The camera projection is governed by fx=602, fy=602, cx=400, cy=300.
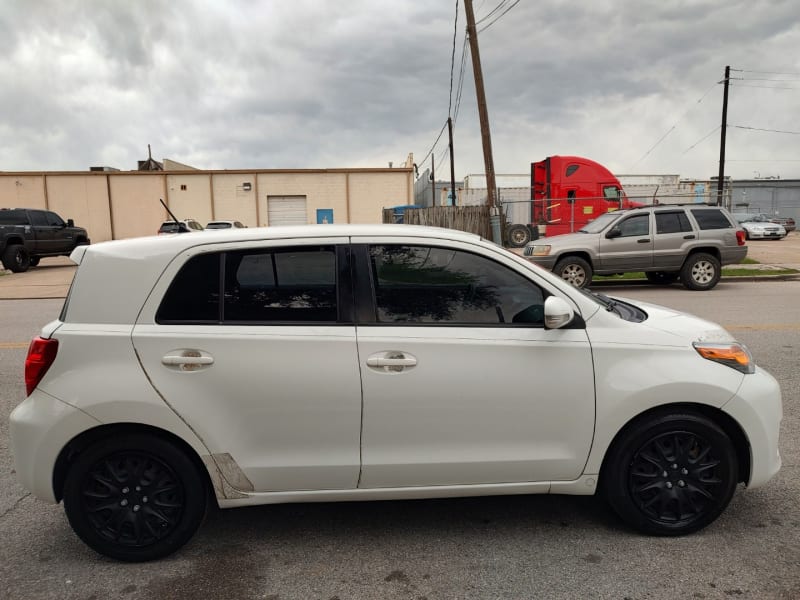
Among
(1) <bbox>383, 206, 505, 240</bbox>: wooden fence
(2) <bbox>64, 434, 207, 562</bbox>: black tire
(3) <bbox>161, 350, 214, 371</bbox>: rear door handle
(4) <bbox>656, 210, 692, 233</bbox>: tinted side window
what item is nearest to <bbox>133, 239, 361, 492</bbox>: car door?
(3) <bbox>161, 350, 214, 371</bbox>: rear door handle

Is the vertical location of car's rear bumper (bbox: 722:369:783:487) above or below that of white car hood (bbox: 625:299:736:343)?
below

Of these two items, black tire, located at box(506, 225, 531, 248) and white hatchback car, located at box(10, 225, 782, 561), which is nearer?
white hatchback car, located at box(10, 225, 782, 561)

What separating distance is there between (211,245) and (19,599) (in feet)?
6.00

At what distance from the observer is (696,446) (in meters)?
3.10

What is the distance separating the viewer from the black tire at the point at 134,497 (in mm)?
2939

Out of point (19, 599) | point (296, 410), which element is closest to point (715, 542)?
point (296, 410)

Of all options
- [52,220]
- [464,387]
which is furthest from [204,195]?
[464,387]

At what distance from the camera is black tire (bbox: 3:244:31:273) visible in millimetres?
19719

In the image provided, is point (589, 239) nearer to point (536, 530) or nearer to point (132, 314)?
point (536, 530)

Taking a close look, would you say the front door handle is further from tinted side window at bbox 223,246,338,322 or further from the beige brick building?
the beige brick building

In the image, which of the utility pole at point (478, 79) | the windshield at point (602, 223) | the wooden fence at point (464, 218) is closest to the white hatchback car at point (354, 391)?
the windshield at point (602, 223)

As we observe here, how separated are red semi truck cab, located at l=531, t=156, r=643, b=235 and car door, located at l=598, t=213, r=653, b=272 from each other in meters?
10.2

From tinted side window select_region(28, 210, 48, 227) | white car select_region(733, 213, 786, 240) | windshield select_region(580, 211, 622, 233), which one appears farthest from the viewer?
white car select_region(733, 213, 786, 240)

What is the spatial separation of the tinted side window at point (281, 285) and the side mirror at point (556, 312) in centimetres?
104
